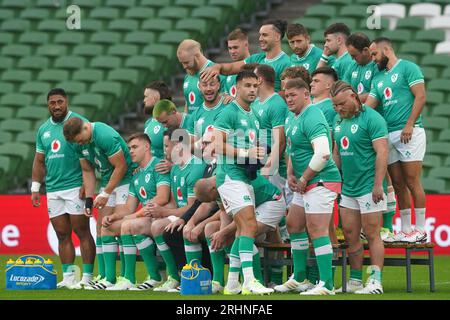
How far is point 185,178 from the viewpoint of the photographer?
38.2 ft

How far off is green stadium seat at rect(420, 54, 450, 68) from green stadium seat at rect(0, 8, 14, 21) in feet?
25.0

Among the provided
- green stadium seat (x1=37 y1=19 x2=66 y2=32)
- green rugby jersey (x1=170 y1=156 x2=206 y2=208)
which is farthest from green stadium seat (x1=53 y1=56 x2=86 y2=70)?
green rugby jersey (x1=170 y1=156 x2=206 y2=208)

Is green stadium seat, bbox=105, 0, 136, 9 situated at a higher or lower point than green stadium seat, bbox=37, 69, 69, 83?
higher

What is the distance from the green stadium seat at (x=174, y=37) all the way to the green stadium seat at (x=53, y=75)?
1.63m

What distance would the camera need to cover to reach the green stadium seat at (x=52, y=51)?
20.5 m

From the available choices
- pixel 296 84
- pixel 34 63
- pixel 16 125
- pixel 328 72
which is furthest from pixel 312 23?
pixel 296 84

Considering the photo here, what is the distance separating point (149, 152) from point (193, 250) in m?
1.26

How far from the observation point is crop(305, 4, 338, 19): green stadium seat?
1980 cm

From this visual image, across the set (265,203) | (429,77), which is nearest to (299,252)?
(265,203)

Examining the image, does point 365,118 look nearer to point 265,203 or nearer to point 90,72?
point 265,203

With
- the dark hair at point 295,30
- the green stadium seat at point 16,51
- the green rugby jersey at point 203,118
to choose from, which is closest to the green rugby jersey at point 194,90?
the green rugby jersey at point 203,118

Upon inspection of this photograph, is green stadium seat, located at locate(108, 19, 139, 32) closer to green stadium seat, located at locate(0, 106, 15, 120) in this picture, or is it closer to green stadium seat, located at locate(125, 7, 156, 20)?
green stadium seat, located at locate(125, 7, 156, 20)

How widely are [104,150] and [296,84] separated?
2.29 metres

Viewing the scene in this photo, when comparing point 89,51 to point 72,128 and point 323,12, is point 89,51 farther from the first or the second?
point 72,128
